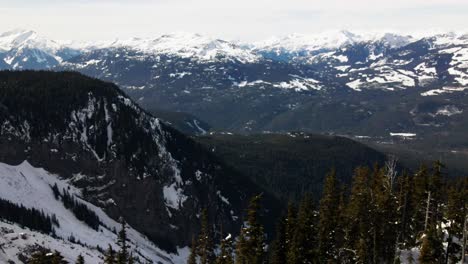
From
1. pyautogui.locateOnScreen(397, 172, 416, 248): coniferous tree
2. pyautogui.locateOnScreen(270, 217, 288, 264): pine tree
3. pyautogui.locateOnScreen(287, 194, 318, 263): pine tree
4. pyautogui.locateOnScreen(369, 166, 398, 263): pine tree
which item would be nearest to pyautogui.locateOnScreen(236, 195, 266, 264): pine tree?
pyautogui.locateOnScreen(287, 194, 318, 263): pine tree

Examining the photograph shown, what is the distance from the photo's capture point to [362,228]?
280 ft

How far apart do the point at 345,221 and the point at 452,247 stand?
16.0 m

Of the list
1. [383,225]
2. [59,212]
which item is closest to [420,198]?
[383,225]

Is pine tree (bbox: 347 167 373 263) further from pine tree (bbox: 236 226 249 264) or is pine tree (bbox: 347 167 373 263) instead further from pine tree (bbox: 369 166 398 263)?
pine tree (bbox: 236 226 249 264)

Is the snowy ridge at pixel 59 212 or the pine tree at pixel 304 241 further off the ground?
the pine tree at pixel 304 241

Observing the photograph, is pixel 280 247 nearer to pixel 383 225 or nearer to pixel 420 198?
pixel 383 225

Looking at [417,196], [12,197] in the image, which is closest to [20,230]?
[12,197]

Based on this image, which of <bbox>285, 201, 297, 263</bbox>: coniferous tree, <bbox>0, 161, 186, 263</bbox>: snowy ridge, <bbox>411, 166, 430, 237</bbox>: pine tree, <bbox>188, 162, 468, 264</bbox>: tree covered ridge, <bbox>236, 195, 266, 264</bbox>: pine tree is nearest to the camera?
<bbox>236, 195, 266, 264</bbox>: pine tree

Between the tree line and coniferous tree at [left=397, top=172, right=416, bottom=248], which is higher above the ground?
coniferous tree at [left=397, top=172, right=416, bottom=248]

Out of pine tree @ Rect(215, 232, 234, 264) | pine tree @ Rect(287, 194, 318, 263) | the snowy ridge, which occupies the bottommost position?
the snowy ridge

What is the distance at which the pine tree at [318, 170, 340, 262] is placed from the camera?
8528 cm

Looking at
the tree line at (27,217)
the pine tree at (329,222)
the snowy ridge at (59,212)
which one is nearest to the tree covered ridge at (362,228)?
the pine tree at (329,222)

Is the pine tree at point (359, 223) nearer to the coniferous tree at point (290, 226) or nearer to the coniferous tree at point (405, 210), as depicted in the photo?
the coniferous tree at point (405, 210)

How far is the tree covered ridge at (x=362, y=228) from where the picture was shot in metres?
78.8
